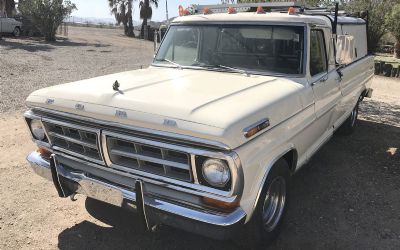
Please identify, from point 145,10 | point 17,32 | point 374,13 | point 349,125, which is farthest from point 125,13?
point 349,125

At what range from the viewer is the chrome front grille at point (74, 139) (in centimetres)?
342

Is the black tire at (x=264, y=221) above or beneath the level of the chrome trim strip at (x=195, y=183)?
beneath

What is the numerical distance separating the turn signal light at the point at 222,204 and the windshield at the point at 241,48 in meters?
1.86

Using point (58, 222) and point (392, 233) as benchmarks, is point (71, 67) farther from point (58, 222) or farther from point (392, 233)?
point (392, 233)

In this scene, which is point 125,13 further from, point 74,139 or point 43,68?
point 74,139

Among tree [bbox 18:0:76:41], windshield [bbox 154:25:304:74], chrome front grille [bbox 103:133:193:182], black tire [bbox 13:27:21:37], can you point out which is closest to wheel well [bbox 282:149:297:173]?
windshield [bbox 154:25:304:74]

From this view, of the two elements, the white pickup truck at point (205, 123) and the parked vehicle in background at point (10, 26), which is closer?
the white pickup truck at point (205, 123)

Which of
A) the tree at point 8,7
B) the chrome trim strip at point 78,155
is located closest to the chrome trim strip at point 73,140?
the chrome trim strip at point 78,155

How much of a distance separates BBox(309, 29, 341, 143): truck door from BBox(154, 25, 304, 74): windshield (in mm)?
254

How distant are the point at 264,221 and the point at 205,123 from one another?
1299 mm

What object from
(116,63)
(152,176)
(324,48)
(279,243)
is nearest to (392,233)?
(279,243)

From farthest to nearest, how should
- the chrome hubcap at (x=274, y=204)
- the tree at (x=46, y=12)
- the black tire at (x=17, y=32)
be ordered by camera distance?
the black tire at (x=17, y=32) < the tree at (x=46, y=12) < the chrome hubcap at (x=274, y=204)

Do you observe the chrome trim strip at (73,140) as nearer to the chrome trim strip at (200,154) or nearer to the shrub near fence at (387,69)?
the chrome trim strip at (200,154)

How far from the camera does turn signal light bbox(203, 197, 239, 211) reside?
117 inches
